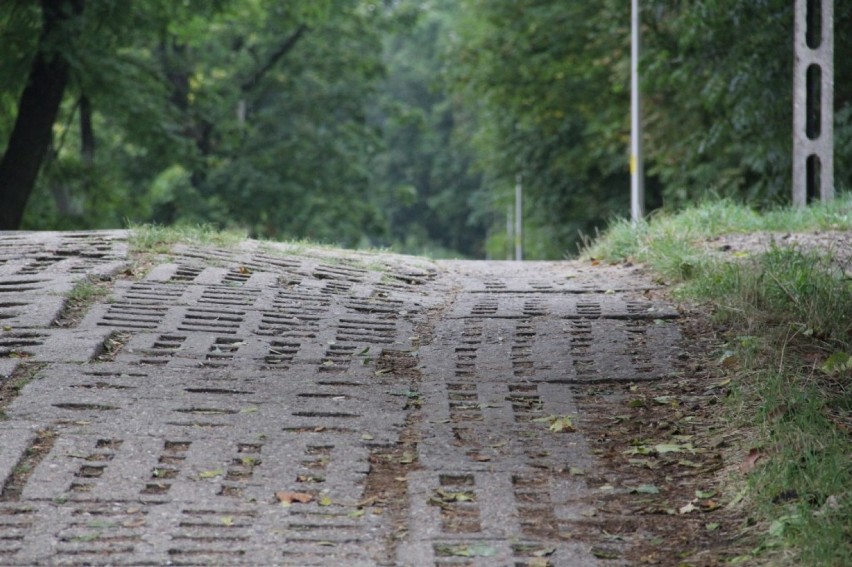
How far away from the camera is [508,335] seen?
6199mm

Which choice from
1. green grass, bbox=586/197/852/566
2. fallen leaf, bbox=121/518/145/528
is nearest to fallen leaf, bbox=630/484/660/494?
green grass, bbox=586/197/852/566

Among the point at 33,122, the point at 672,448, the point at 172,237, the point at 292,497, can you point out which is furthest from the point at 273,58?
the point at 292,497

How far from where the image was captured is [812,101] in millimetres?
12586

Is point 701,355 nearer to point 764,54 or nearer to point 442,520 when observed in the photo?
point 442,520

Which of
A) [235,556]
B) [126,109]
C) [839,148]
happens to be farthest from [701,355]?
[126,109]

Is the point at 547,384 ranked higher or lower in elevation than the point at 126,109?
lower

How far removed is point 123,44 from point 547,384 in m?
12.4

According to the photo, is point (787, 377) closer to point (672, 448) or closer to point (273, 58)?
point (672, 448)

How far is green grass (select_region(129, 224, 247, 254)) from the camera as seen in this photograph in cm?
809

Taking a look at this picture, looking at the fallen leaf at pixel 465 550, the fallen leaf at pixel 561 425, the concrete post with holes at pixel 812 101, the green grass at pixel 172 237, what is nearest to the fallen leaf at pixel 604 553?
the fallen leaf at pixel 465 550

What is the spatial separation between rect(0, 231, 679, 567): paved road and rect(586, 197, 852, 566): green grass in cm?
41

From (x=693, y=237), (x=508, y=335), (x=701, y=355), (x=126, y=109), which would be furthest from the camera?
(x=126, y=109)

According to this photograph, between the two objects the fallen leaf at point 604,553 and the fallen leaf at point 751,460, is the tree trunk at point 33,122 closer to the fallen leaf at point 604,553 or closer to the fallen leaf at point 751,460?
the fallen leaf at point 751,460

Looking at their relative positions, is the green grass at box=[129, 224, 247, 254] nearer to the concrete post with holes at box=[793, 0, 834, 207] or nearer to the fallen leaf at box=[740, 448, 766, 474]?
the fallen leaf at box=[740, 448, 766, 474]
